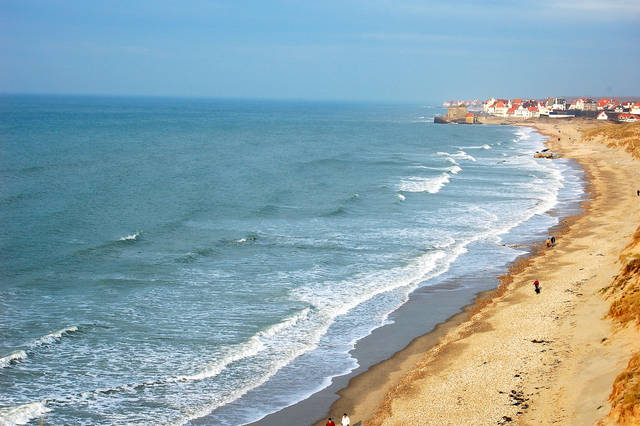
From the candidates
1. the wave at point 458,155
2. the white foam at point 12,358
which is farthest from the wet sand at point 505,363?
the wave at point 458,155

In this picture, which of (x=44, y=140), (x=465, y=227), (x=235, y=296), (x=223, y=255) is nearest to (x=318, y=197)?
(x=465, y=227)

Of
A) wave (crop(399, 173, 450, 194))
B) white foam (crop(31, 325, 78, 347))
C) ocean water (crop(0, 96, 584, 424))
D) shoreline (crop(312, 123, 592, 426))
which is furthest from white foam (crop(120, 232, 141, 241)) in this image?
wave (crop(399, 173, 450, 194))

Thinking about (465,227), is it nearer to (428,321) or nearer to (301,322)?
(428,321)

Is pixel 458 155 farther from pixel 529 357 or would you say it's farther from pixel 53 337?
pixel 53 337

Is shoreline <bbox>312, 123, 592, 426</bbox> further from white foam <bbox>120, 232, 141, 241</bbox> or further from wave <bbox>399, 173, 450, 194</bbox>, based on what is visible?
wave <bbox>399, 173, 450, 194</bbox>

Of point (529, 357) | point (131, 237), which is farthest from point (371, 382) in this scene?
point (131, 237)

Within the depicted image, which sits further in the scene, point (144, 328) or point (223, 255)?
point (223, 255)
